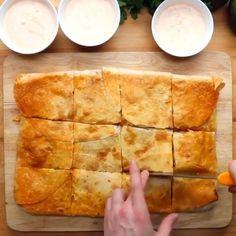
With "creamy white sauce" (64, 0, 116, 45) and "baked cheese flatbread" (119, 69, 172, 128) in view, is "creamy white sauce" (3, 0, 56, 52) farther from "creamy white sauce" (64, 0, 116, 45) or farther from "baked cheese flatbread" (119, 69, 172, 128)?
"baked cheese flatbread" (119, 69, 172, 128)

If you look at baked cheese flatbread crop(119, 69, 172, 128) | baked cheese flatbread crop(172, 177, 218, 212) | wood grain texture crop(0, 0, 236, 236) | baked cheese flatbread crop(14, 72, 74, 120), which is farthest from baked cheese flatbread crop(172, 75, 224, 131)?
baked cheese flatbread crop(14, 72, 74, 120)

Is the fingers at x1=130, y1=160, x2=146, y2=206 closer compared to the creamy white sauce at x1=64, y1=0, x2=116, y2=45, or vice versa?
the fingers at x1=130, y1=160, x2=146, y2=206

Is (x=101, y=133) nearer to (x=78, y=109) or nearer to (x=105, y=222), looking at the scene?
(x=78, y=109)

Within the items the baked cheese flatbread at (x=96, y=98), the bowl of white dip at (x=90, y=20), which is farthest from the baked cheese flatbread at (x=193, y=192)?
the bowl of white dip at (x=90, y=20)

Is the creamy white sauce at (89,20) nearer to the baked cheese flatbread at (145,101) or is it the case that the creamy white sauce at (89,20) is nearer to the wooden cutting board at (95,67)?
the wooden cutting board at (95,67)

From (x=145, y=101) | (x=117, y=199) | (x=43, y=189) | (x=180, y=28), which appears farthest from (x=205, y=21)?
(x=43, y=189)
